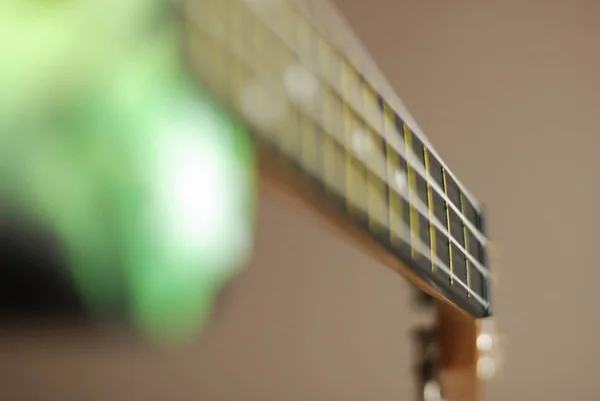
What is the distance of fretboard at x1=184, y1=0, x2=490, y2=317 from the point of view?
0.22 metres

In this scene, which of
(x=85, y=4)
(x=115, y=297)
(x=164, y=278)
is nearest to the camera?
(x=85, y=4)

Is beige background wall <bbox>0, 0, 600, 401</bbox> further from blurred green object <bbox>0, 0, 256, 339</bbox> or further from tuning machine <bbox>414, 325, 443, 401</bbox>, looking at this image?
blurred green object <bbox>0, 0, 256, 339</bbox>

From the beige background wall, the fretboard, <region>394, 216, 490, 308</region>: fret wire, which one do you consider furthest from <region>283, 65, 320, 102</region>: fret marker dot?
the beige background wall

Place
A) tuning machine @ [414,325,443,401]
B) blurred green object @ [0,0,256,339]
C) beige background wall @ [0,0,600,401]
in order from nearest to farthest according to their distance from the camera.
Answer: blurred green object @ [0,0,256,339]
tuning machine @ [414,325,443,401]
beige background wall @ [0,0,600,401]

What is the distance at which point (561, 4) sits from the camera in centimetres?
101

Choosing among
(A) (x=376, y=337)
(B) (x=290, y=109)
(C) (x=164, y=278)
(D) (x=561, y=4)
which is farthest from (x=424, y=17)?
(B) (x=290, y=109)

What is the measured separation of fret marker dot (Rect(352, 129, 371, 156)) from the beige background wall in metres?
0.64

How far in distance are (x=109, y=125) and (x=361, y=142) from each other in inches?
6.2

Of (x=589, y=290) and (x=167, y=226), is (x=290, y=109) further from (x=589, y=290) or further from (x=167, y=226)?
(x=589, y=290)

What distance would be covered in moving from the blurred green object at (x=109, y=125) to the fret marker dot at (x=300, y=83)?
0.04 meters

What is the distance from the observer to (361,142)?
0.33 m

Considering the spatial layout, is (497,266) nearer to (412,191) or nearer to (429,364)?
(429,364)

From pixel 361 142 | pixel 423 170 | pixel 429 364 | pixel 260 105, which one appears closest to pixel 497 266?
pixel 429 364

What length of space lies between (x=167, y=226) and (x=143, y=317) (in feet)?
2.24
